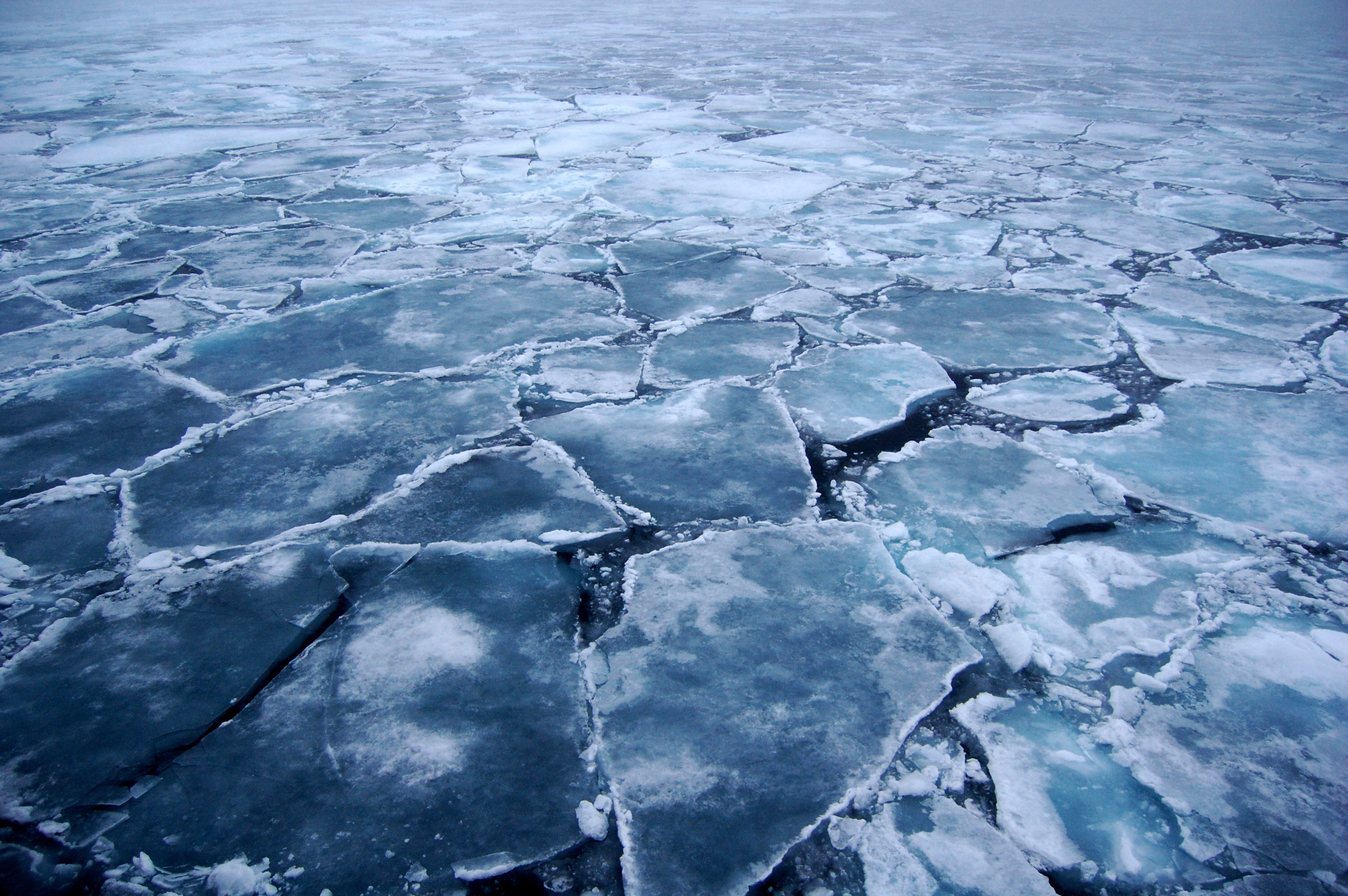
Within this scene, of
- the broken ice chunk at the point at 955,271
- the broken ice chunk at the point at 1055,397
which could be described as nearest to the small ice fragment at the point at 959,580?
the broken ice chunk at the point at 1055,397

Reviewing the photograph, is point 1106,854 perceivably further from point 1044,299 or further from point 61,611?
point 1044,299

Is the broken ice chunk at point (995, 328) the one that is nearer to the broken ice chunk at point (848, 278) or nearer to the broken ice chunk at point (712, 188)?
the broken ice chunk at point (848, 278)

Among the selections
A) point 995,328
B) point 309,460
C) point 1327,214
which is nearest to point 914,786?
point 309,460

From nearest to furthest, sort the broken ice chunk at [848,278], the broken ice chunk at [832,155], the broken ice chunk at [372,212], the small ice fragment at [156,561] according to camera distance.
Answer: the small ice fragment at [156,561] < the broken ice chunk at [848,278] < the broken ice chunk at [372,212] < the broken ice chunk at [832,155]

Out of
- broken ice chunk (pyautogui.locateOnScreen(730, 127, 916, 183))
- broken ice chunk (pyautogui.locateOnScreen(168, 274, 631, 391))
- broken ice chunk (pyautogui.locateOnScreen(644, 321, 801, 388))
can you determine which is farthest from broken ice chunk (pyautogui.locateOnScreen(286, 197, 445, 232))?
broken ice chunk (pyautogui.locateOnScreen(730, 127, 916, 183))

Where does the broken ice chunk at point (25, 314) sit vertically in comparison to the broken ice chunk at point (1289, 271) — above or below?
below

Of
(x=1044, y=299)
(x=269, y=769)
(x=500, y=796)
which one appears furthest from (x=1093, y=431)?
(x=269, y=769)
